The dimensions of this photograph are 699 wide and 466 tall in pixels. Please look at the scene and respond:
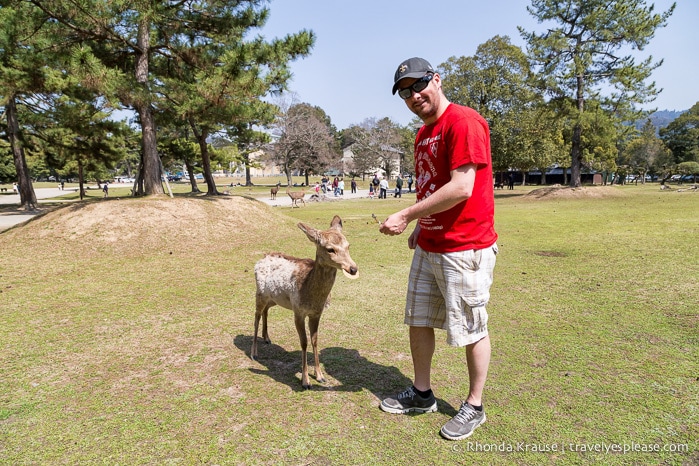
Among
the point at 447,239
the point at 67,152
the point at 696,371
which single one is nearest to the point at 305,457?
the point at 447,239

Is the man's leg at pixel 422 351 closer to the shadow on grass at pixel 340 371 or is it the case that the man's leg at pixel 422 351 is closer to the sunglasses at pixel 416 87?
the shadow on grass at pixel 340 371

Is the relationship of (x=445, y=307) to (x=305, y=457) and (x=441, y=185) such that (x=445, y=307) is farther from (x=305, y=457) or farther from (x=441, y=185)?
(x=305, y=457)

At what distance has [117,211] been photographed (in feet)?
37.2

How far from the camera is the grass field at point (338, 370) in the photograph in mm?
2902

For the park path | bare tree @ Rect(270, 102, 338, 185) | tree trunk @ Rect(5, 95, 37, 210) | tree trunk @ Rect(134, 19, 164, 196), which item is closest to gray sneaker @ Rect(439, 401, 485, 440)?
tree trunk @ Rect(134, 19, 164, 196)

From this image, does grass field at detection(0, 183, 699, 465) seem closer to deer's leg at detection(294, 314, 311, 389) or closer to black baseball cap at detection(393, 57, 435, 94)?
deer's leg at detection(294, 314, 311, 389)

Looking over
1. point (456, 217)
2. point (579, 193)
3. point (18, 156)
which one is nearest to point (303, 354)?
point (456, 217)

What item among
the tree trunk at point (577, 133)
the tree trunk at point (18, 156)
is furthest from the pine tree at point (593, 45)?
the tree trunk at point (18, 156)

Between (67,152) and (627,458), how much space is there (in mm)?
23884

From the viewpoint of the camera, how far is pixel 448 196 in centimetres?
269

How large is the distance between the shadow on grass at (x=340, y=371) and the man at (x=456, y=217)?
0.74m

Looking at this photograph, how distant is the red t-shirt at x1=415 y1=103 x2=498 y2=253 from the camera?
A: 8.93ft

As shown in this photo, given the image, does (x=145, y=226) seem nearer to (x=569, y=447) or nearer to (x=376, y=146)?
(x=569, y=447)

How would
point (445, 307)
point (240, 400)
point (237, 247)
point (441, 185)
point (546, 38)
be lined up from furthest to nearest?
point (546, 38) → point (237, 247) → point (240, 400) → point (445, 307) → point (441, 185)
